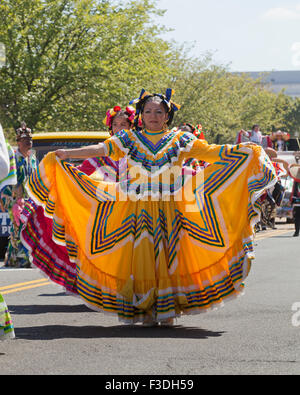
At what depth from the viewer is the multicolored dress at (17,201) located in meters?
12.4

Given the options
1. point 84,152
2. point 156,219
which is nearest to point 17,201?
point 84,152

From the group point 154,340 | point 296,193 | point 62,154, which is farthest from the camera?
point 296,193

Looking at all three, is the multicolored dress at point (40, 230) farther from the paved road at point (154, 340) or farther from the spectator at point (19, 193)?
the spectator at point (19, 193)

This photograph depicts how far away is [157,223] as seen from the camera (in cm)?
791

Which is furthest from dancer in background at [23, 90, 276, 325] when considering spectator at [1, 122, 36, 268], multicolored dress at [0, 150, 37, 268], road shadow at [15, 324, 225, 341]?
spectator at [1, 122, 36, 268]

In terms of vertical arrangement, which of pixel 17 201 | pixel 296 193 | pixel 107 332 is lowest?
pixel 296 193

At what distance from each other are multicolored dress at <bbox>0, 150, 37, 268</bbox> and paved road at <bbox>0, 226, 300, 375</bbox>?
7.62 ft

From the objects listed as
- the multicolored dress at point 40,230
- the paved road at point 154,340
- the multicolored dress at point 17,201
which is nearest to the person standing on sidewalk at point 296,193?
the multicolored dress at point 17,201

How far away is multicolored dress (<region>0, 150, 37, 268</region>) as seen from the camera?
489 inches

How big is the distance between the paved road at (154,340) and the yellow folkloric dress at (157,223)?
0.28 meters

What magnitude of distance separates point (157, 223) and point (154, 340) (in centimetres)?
117

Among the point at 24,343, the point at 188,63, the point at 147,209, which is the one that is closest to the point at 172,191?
the point at 147,209

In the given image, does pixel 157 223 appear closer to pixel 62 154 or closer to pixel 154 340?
pixel 62 154

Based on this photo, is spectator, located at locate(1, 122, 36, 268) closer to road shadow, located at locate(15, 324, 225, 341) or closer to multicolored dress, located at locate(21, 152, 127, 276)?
multicolored dress, located at locate(21, 152, 127, 276)
